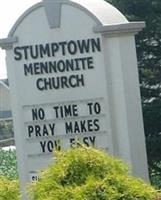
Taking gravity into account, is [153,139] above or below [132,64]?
below

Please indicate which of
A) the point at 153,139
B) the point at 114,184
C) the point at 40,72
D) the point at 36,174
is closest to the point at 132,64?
the point at 40,72

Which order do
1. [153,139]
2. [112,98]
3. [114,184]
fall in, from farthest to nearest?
[153,139], [112,98], [114,184]

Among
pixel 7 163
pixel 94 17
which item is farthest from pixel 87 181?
pixel 7 163

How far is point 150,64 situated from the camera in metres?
A: 13.2

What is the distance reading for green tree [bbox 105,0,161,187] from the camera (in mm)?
12625

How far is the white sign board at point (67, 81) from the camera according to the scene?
796 centimetres

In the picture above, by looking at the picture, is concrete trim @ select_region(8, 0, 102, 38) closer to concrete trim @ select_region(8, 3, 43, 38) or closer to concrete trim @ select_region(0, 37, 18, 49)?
concrete trim @ select_region(8, 3, 43, 38)

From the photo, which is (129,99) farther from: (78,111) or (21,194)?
(21,194)

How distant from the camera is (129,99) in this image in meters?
7.98

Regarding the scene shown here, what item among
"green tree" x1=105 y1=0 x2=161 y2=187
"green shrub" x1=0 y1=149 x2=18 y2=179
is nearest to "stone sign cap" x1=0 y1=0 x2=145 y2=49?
"green tree" x1=105 y1=0 x2=161 y2=187

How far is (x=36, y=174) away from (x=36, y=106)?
763mm

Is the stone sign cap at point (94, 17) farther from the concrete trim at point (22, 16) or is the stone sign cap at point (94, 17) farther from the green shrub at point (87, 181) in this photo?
the green shrub at point (87, 181)

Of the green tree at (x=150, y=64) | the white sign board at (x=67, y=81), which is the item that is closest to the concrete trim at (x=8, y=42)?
the white sign board at (x=67, y=81)

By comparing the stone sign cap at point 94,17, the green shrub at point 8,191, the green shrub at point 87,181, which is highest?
the stone sign cap at point 94,17
